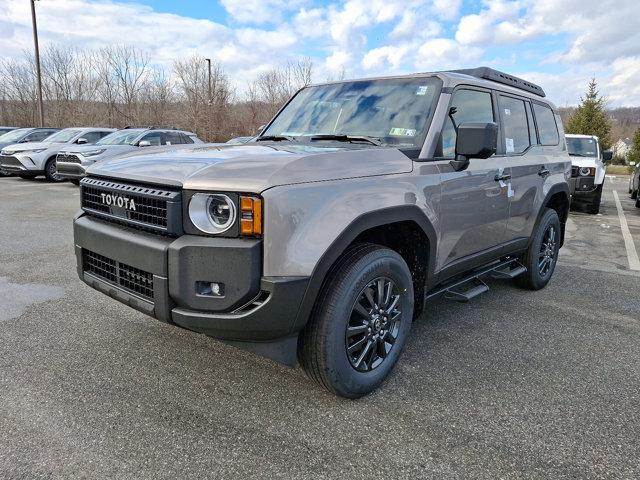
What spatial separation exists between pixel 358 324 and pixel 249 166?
110cm

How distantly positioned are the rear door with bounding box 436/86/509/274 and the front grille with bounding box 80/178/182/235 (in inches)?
69.8

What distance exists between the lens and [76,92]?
128 ft

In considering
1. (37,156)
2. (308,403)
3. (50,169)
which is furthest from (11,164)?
(308,403)

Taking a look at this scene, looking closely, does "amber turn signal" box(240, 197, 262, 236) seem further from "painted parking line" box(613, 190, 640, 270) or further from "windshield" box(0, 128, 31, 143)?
"windshield" box(0, 128, 31, 143)

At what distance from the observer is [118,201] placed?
2.69 meters

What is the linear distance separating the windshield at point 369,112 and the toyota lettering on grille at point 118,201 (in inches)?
57.6

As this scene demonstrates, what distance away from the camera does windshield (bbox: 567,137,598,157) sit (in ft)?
40.6

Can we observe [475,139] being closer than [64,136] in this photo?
Yes

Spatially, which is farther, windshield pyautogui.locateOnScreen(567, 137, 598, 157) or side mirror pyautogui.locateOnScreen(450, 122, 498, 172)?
windshield pyautogui.locateOnScreen(567, 137, 598, 157)

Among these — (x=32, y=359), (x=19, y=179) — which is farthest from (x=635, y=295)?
(x=19, y=179)

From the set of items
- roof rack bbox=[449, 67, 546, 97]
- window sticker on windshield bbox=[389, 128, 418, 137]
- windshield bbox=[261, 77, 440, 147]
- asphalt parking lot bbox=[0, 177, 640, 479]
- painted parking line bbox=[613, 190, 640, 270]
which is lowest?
painted parking line bbox=[613, 190, 640, 270]

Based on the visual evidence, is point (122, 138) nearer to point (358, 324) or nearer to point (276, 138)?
point (276, 138)

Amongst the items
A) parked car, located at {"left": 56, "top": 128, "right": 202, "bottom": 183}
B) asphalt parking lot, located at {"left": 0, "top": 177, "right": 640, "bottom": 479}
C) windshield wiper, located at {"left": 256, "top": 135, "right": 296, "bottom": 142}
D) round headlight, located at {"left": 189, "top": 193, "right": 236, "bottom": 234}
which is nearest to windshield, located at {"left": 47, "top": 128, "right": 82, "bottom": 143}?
parked car, located at {"left": 56, "top": 128, "right": 202, "bottom": 183}

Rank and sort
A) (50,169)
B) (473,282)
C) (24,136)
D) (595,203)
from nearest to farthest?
(473,282) < (595,203) < (50,169) < (24,136)
